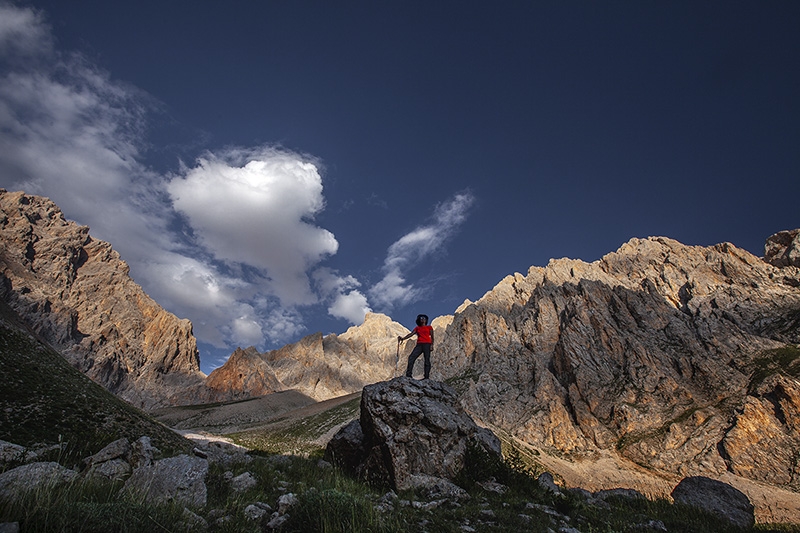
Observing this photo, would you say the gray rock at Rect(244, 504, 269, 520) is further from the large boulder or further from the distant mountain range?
the distant mountain range

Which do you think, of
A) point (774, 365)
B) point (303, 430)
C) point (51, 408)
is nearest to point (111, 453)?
point (51, 408)

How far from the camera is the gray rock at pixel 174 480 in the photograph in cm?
725

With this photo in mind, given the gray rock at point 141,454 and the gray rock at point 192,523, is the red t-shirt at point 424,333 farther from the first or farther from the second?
the gray rock at point 192,523

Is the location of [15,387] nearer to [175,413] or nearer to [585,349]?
[585,349]

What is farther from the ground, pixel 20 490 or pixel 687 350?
pixel 687 350

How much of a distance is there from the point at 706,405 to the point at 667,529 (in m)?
104

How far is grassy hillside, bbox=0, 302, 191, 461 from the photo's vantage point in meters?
15.1

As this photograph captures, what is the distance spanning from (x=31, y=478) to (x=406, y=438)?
11.4 metres

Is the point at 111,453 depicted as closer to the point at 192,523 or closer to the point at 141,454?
the point at 141,454

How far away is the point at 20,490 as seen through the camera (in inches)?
189

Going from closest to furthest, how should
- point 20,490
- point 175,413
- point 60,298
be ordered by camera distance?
1. point 20,490
2. point 175,413
3. point 60,298

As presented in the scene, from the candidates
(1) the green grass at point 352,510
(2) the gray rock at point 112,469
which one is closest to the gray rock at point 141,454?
(2) the gray rock at point 112,469

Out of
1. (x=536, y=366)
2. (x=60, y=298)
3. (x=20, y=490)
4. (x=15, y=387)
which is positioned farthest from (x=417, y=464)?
(x=60, y=298)

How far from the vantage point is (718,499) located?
1458cm
